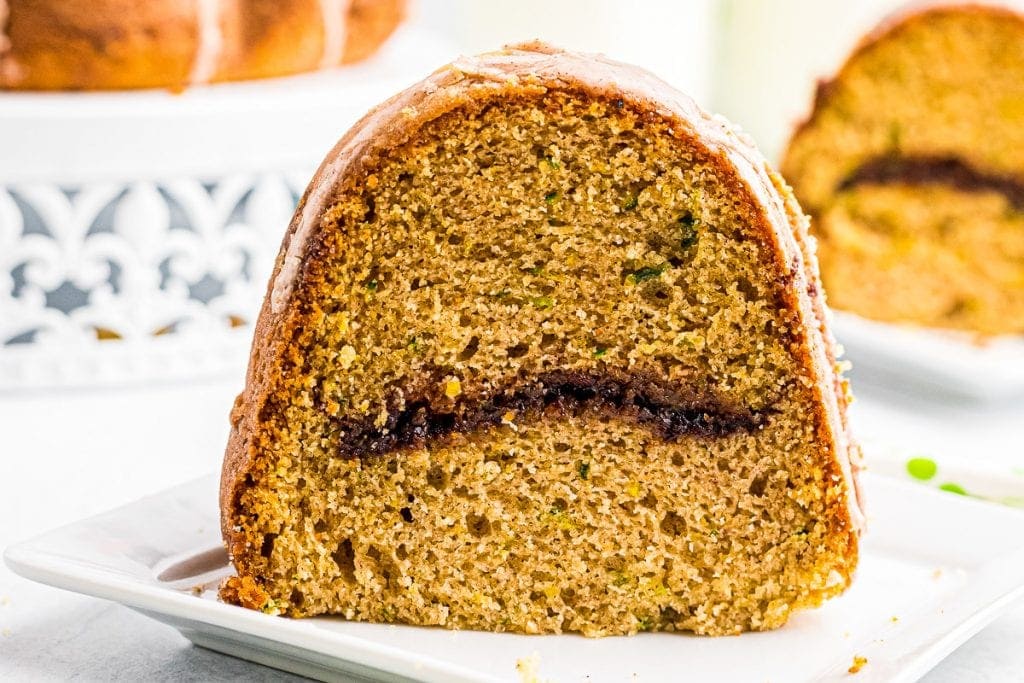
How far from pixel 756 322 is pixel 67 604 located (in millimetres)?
1065

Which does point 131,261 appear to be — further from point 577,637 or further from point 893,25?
point 893,25

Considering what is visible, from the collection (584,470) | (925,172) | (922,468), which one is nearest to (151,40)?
(584,470)

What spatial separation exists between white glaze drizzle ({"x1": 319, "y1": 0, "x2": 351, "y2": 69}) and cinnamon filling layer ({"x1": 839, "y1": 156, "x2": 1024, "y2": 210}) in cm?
143

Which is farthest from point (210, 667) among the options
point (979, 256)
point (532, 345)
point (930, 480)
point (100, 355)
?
point (979, 256)

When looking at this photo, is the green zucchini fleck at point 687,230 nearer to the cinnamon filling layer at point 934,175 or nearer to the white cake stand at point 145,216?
the white cake stand at point 145,216

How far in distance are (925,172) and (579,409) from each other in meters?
2.40

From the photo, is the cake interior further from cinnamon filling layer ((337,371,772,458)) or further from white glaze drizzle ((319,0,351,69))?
white glaze drizzle ((319,0,351,69))

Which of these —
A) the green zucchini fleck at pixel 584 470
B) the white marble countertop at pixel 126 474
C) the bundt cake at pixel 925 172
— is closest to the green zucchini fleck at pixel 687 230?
the green zucchini fleck at pixel 584 470

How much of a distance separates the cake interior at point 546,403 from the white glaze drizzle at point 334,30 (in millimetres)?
1836

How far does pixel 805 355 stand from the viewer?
1.83m

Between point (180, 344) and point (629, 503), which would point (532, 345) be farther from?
point (180, 344)

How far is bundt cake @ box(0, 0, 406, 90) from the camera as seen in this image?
3.18m

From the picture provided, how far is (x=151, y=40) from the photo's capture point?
325 centimetres

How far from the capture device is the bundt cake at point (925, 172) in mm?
3900
